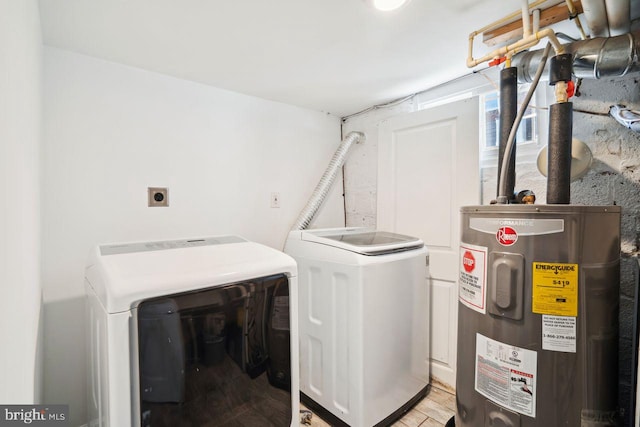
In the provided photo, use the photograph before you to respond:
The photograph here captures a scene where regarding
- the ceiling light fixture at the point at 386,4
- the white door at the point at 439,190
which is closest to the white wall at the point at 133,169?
the white door at the point at 439,190

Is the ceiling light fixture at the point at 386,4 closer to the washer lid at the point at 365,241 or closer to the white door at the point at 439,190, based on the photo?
the white door at the point at 439,190

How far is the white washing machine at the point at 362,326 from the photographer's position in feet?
4.47

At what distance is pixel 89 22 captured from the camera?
3.85 feet

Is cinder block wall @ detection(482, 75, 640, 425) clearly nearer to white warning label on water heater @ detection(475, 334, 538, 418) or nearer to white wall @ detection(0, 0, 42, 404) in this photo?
white warning label on water heater @ detection(475, 334, 538, 418)

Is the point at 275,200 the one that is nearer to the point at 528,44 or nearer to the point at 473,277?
the point at 473,277

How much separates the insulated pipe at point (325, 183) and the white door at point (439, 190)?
39 centimetres

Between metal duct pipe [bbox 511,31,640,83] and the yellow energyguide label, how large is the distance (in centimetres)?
84

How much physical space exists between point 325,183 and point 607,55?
1.61 metres

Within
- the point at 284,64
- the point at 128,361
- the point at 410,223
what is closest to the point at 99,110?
the point at 284,64

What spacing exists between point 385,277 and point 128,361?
109cm

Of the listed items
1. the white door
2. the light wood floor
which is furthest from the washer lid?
the light wood floor

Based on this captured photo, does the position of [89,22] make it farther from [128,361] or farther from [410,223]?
[410,223]

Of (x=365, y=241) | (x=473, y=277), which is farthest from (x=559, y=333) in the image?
(x=365, y=241)

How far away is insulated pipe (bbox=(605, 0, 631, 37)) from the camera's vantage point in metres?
0.97
